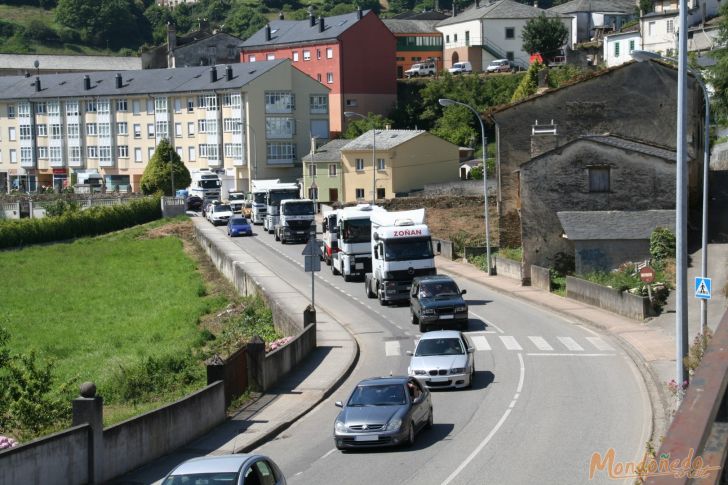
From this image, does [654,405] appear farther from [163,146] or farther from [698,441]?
[163,146]

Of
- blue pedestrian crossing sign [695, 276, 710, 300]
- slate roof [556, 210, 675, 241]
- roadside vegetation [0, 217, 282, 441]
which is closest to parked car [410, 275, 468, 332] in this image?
roadside vegetation [0, 217, 282, 441]

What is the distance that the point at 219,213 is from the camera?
8450cm

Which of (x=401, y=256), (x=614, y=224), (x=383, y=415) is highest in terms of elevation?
(x=614, y=224)

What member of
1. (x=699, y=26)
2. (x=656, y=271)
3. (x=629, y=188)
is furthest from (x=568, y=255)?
(x=699, y=26)

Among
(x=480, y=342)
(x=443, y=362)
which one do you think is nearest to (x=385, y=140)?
(x=480, y=342)

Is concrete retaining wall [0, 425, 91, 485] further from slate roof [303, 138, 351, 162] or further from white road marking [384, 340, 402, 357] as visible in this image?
slate roof [303, 138, 351, 162]

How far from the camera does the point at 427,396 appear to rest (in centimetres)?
2372

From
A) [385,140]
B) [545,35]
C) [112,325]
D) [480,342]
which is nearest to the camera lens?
[480,342]

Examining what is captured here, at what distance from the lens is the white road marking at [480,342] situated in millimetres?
34844

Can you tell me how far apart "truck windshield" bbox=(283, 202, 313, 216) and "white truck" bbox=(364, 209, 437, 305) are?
23.0 metres

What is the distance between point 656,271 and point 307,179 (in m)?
56.6

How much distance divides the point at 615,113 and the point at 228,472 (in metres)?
42.9

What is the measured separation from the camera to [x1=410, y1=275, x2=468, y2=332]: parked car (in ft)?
123

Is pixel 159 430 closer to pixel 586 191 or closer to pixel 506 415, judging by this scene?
pixel 506 415
